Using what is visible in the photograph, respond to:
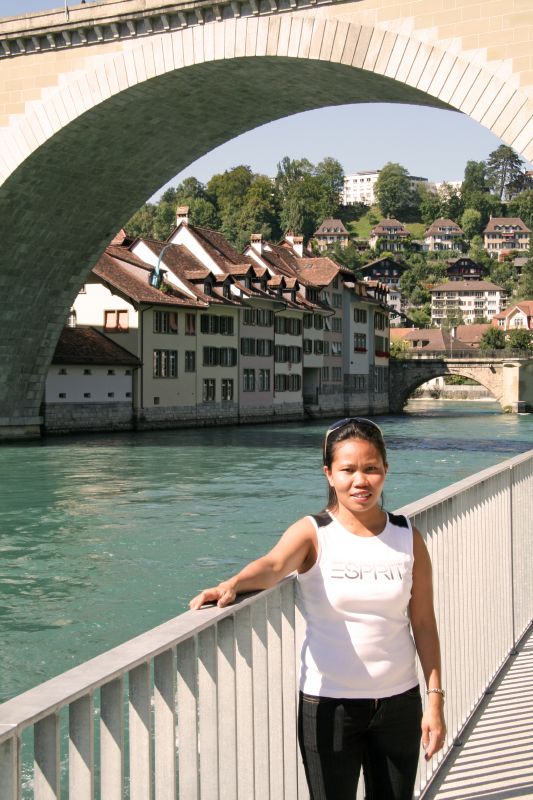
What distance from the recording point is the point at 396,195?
166875 mm

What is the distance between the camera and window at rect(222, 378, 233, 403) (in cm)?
3991

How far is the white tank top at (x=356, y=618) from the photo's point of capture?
7.82 feet

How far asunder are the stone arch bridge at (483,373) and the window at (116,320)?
920 inches

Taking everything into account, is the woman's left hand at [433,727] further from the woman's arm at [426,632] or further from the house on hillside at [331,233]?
the house on hillside at [331,233]

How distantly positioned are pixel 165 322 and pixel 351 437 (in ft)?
113

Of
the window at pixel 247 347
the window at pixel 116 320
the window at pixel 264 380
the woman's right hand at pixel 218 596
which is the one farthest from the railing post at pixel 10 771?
the window at pixel 264 380

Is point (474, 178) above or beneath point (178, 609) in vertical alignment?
above

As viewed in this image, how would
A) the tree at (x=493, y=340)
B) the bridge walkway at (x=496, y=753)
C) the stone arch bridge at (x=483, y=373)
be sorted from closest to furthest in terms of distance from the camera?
the bridge walkway at (x=496, y=753) → the stone arch bridge at (x=483, y=373) → the tree at (x=493, y=340)

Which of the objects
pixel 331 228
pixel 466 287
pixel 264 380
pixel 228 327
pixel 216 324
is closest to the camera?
pixel 216 324

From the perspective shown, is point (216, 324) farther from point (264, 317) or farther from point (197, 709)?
point (197, 709)

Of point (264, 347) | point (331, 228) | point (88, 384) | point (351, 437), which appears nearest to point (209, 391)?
point (264, 347)

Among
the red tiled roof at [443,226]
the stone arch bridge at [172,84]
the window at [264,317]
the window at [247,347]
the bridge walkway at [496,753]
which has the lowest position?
the bridge walkway at [496,753]

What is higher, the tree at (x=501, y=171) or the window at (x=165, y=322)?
the tree at (x=501, y=171)

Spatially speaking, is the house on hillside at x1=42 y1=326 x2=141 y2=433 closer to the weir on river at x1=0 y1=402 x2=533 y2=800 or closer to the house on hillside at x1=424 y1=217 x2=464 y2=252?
the weir on river at x1=0 y1=402 x2=533 y2=800
